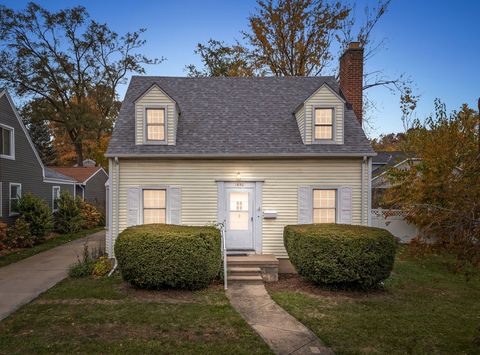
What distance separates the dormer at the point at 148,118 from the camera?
10.3 metres

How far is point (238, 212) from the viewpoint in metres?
10.3

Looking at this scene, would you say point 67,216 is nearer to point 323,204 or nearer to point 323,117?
point 323,204

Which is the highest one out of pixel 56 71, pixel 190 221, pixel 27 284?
pixel 56 71

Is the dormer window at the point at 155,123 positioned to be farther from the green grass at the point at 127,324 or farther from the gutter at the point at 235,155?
the green grass at the point at 127,324

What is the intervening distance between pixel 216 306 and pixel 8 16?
33918 mm

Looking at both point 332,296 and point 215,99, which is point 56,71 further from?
point 332,296

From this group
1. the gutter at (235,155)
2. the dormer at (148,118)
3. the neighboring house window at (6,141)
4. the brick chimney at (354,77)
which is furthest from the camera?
the neighboring house window at (6,141)

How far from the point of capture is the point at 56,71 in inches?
1185

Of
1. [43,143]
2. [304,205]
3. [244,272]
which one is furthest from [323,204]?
[43,143]

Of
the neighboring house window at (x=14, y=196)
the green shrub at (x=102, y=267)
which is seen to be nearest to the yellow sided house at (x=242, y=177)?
the green shrub at (x=102, y=267)

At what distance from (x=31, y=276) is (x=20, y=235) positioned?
5871 millimetres

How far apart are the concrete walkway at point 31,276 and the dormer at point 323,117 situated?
9.00m

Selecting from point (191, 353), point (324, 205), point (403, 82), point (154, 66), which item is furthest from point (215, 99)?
point (154, 66)

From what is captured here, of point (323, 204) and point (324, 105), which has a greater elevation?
point (324, 105)
